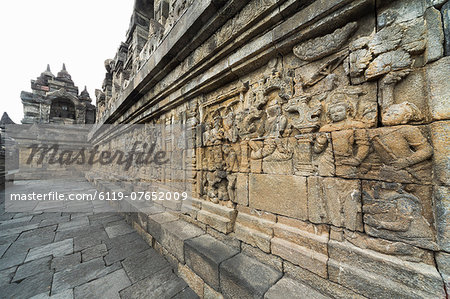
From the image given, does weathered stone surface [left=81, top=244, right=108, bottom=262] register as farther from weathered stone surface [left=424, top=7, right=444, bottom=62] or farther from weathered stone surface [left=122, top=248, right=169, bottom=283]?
weathered stone surface [left=424, top=7, right=444, bottom=62]

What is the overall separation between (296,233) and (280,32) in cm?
216

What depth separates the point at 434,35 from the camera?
3.51 ft

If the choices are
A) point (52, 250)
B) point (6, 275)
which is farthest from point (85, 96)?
point (6, 275)

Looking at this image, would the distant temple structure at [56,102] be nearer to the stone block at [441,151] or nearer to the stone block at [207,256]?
the stone block at [207,256]

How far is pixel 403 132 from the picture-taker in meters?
1.18

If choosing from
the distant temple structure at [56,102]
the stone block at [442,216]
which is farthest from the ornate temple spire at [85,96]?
the stone block at [442,216]

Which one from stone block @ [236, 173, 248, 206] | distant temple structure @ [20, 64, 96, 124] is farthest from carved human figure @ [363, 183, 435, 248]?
distant temple structure @ [20, 64, 96, 124]

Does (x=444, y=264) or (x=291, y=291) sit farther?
(x=291, y=291)

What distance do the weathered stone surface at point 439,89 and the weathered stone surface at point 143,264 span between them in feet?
11.5

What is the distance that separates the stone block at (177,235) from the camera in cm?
235

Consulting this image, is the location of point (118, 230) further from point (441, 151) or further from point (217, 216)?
point (441, 151)

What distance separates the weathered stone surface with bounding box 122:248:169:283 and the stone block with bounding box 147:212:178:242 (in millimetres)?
280

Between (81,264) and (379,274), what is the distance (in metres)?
3.78

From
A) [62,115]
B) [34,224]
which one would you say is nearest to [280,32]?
[34,224]
